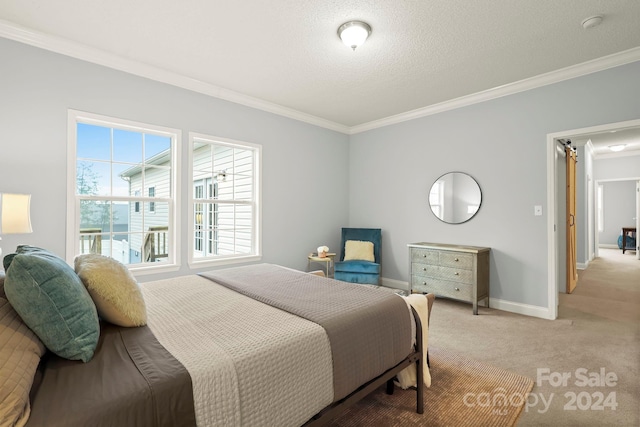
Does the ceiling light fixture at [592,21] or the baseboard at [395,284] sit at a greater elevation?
the ceiling light fixture at [592,21]

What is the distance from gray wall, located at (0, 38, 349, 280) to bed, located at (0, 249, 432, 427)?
1.64 metres

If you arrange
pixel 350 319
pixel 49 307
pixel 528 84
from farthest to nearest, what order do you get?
pixel 528 84 < pixel 350 319 < pixel 49 307

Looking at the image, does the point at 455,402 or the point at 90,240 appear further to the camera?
the point at 90,240

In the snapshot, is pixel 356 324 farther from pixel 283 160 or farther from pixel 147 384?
pixel 283 160

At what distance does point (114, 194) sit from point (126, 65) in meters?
1.29

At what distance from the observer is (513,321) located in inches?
135

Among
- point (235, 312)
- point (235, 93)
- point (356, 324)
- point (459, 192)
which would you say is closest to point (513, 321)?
point (459, 192)

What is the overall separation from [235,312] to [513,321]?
3177mm

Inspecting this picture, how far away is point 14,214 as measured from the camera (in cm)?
219

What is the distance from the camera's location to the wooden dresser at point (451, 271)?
3641mm

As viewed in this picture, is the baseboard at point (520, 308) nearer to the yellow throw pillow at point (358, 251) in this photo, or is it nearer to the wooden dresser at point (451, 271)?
the wooden dresser at point (451, 271)

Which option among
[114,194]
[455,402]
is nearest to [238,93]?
[114,194]

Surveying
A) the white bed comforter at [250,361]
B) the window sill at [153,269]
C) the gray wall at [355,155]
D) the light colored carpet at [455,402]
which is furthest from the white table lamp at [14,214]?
the light colored carpet at [455,402]

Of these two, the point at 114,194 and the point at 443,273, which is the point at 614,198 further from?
the point at 114,194
